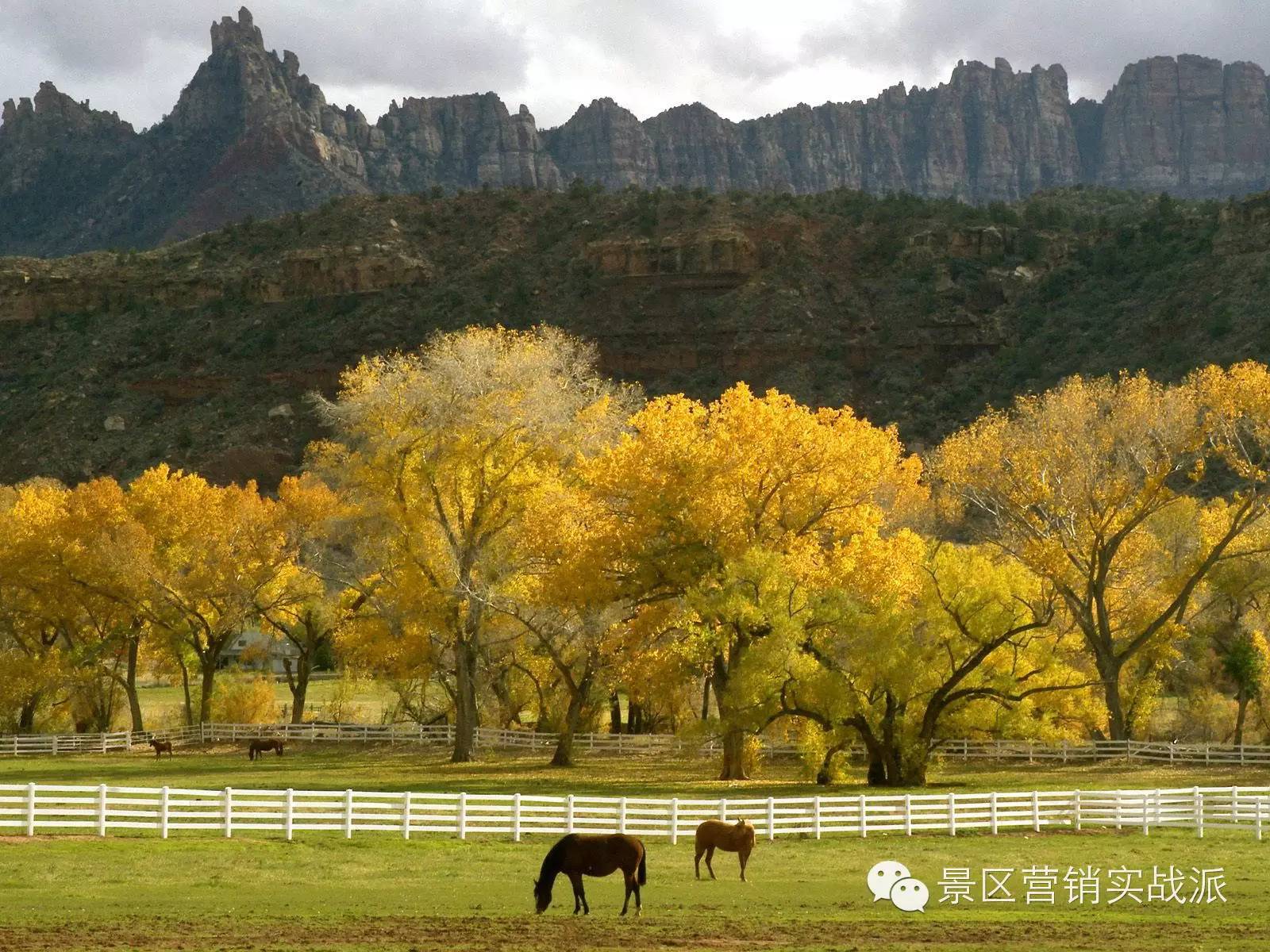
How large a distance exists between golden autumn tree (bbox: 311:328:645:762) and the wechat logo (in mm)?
25298

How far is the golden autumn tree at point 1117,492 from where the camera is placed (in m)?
49.4

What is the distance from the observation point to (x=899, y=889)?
23141mm

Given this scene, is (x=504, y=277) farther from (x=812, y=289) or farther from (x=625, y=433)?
(x=625, y=433)

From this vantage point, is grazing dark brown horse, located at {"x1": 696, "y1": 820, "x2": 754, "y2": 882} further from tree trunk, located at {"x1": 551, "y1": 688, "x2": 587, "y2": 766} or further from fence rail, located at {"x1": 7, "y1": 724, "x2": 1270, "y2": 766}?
tree trunk, located at {"x1": 551, "y1": 688, "x2": 587, "y2": 766}

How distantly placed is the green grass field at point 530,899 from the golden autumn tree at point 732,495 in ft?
45.4

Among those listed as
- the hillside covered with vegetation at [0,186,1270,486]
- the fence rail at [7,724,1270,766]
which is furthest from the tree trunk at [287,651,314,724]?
the hillside covered with vegetation at [0,186,1270,486]

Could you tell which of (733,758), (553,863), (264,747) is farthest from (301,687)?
(553,863)

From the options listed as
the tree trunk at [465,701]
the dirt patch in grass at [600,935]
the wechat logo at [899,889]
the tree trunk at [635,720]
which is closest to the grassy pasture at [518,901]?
the dirt patch in grass at [600,935]

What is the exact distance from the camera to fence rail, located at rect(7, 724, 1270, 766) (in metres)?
50.2

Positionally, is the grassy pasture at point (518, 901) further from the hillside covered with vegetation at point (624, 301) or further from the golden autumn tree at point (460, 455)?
the hillside covered with vegetation at point (624, 301)

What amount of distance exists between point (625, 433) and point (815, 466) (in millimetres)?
5822

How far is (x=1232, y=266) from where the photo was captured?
104188 millimetres

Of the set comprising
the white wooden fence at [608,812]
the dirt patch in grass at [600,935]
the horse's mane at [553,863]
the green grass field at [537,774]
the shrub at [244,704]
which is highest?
the shrub at [244,704]

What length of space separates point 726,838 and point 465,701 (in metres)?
28.3
